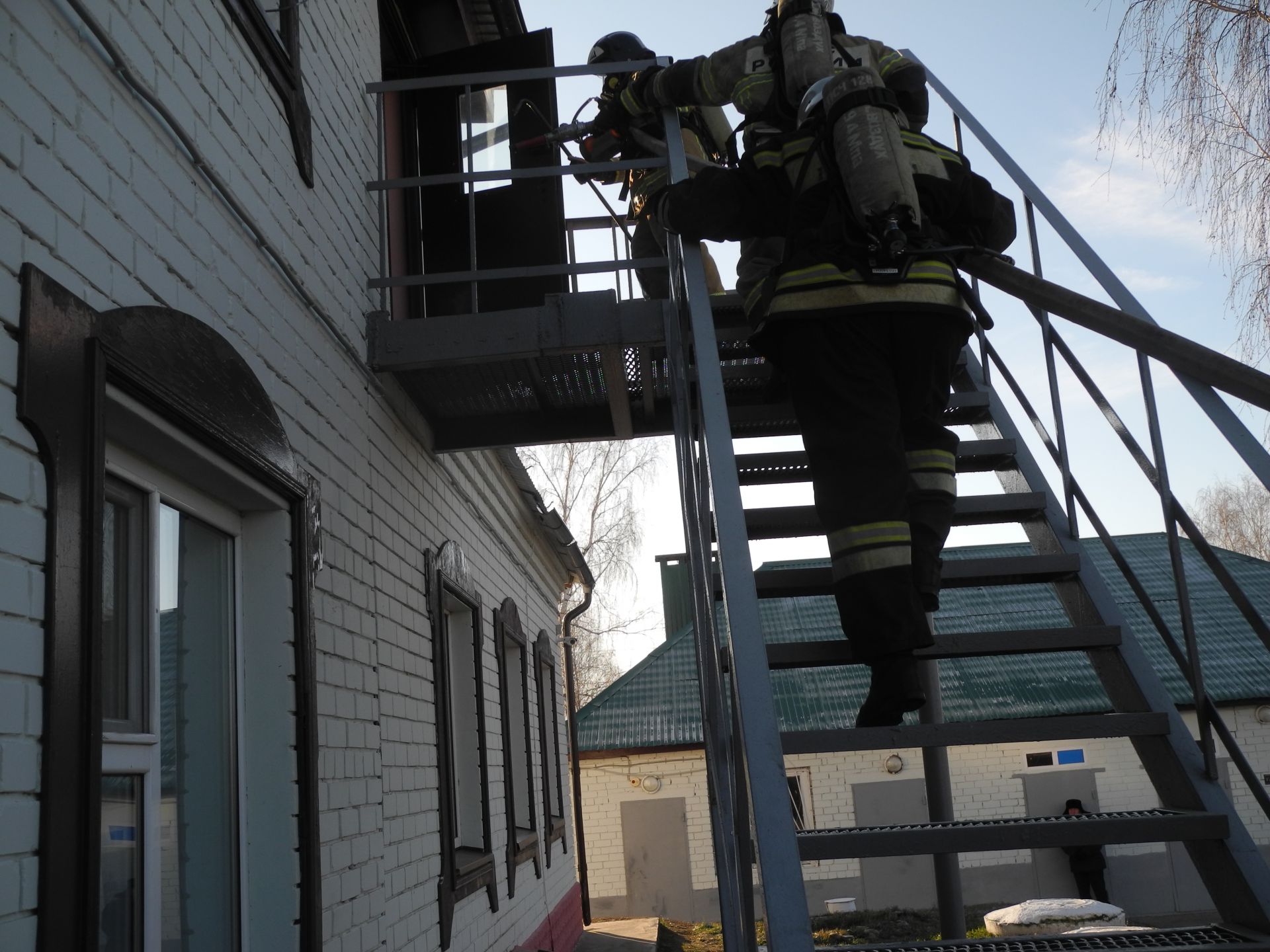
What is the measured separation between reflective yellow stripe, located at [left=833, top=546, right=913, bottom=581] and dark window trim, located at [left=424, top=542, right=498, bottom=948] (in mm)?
3125

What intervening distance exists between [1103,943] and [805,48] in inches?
102

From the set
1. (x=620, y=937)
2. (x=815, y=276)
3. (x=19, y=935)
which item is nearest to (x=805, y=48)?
(x=815, y=276)

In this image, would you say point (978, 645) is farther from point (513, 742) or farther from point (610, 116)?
point (513, 742)

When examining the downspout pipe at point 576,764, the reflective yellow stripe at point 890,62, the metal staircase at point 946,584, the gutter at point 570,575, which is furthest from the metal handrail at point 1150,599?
the downspout pipe at point 576,764

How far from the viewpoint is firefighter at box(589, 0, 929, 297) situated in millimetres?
3727

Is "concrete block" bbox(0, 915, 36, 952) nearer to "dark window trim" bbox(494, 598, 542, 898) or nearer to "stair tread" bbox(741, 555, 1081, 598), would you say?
"stair tread" bbox(741, 555, 1081, 598)

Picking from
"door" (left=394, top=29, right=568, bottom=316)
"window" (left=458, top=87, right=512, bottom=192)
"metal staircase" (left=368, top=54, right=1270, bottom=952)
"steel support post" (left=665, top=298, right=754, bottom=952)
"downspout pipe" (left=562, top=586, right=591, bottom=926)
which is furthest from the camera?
"downspout pipe" (left=562, top=586, right=591, bottom=926)

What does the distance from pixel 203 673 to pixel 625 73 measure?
11.3ft

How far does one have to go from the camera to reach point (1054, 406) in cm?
348

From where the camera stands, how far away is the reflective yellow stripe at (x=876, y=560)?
2.73 metres

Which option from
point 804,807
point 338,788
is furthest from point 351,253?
point 804,807

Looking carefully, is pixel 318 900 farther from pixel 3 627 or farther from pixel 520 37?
pixel 520 37

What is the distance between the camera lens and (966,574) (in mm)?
3084

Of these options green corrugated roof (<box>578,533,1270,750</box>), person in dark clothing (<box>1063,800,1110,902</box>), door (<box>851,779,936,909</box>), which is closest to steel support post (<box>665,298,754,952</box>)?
green corrugated roof (<box>578,533,1270,750</box>)
